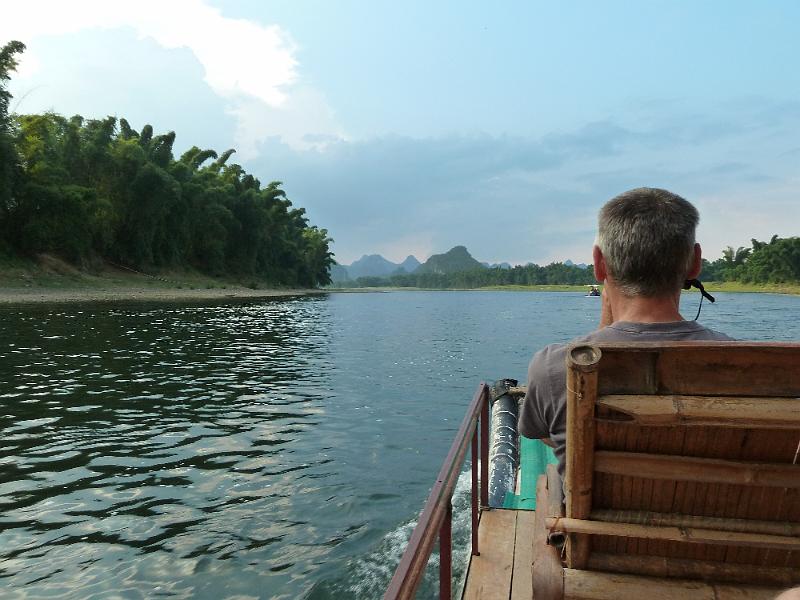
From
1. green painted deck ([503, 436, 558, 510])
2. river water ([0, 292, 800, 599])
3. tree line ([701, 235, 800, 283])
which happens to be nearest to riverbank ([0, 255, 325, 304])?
river water ([0, 292, 800, 599])

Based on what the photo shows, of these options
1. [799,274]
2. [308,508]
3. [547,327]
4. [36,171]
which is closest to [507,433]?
[308,508]

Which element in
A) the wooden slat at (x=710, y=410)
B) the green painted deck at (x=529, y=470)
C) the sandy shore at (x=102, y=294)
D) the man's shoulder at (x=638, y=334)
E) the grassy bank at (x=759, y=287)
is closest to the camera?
the wooden slat at (x=710, y=410)

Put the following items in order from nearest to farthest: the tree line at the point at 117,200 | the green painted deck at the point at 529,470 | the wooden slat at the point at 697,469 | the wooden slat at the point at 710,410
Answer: the wooden slat at the point at 710,410, the wooden slat at the point at 697,469, the green painted deck at the point at 529,470, the tree line at the point at 117,200

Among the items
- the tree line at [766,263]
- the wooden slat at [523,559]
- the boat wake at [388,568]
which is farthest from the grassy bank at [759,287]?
the wooden slat at [523,559]

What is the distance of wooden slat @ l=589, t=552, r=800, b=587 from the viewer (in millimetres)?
2078

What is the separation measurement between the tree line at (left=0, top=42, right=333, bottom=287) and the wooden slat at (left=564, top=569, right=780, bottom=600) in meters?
52.4

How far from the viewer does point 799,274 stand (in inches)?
4875

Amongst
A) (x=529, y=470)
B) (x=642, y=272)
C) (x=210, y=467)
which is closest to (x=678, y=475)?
(x=642, y=272)

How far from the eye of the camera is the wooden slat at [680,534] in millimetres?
1963

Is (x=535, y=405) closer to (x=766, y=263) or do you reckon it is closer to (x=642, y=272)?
(x=642, y=272)

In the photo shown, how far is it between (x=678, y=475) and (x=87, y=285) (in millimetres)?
54854

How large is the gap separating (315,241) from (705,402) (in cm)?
13534

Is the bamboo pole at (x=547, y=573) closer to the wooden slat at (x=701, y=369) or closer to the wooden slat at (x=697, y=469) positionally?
the wooden slat at (x=697, y=469)

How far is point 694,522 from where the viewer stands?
2.03 m
